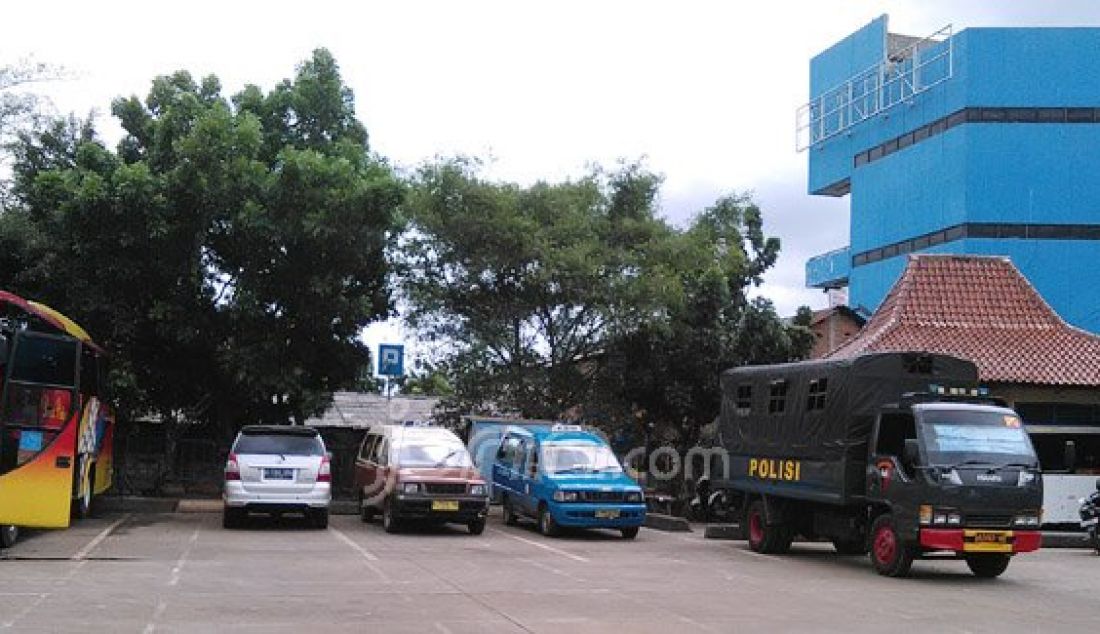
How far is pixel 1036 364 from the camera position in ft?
80.8

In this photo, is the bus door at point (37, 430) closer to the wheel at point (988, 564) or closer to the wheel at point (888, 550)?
the wheel at point (888, 550)

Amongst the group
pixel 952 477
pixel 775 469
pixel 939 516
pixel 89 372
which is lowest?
pixel 939 516

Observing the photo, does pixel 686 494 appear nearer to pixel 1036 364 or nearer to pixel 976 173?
pixel 1036 364

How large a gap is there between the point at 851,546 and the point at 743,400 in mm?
3058

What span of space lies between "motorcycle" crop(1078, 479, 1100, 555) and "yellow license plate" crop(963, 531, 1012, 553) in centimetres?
701

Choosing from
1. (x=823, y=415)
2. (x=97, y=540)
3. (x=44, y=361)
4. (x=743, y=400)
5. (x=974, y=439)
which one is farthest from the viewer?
(x=743, y=400)

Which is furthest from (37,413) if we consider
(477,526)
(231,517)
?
(477,526)

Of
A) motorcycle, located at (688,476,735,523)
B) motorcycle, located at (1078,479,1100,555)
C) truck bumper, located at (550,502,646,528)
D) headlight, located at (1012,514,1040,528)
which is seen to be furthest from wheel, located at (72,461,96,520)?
motorcycle, located at (1078,479,1100,555)

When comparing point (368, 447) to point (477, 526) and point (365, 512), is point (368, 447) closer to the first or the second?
point (365, 512)

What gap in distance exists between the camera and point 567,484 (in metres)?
20.2

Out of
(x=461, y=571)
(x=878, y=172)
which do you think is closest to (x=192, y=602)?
(x=461, y=571)

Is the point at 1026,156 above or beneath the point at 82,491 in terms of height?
above

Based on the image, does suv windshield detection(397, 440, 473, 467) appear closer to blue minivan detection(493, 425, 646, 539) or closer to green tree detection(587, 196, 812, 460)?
blue minivan detection(493, 425, 646, 539)

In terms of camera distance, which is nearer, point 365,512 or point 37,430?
point 37,430
